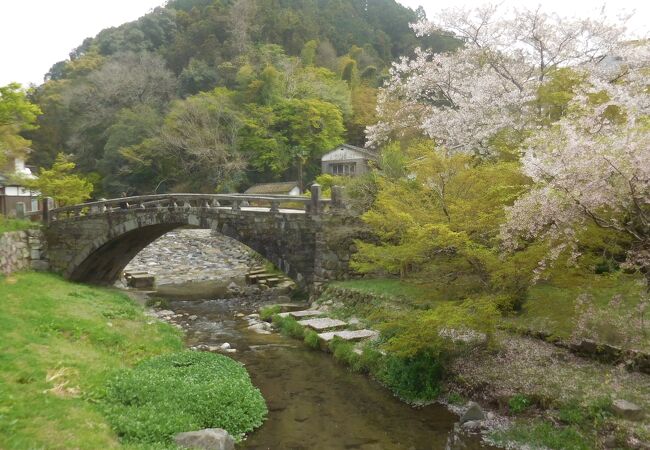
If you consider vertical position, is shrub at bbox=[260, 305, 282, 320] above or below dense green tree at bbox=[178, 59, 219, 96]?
below

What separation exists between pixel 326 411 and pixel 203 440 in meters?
3.23

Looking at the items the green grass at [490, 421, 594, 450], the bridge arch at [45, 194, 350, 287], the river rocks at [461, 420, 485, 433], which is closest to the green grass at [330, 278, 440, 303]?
the bridge arch at [45, 194, 350, 287]

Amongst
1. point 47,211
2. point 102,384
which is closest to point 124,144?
point 47,211

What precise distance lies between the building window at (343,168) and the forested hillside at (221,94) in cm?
217

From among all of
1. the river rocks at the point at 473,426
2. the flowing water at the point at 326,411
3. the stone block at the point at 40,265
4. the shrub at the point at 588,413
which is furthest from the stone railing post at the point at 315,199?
the stone block at the point at 40,265

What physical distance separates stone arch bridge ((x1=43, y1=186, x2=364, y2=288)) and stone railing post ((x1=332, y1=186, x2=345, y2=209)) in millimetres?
39

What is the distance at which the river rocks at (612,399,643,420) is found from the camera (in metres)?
8.23

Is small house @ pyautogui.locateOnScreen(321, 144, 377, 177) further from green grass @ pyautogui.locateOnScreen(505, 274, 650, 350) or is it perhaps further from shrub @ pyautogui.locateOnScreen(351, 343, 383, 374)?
green grass @ pyautogui.locateOnScreen(505, 274, 650, 350)

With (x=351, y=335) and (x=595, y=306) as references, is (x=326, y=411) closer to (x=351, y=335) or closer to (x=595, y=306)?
(x=351, y=335)

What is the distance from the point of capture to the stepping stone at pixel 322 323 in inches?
616

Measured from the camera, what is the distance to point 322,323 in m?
16.1

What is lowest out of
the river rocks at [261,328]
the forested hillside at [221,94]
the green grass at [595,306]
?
the river rocks at [261,328]

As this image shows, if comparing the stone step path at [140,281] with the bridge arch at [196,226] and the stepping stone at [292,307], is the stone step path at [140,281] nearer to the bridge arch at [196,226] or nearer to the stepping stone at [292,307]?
the bridge arch at [196,226]

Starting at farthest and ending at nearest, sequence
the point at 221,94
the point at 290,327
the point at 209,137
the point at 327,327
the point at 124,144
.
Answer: the point at 124,144, the point at 221,94, the point at 209,137, the point at 290,327, the point at 327,327
